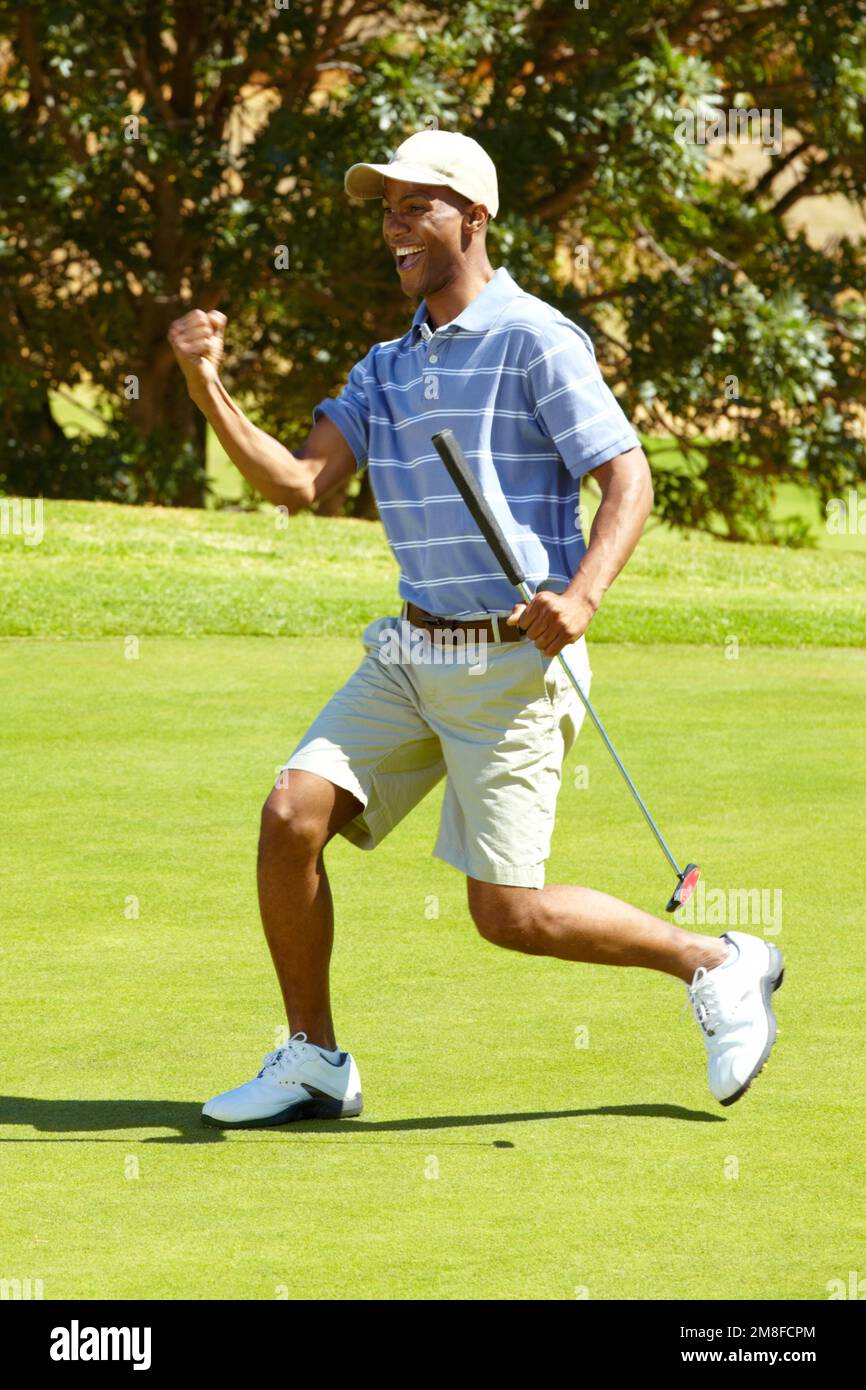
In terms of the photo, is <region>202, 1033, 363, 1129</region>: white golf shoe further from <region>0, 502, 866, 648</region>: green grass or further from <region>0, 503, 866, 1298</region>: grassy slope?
<region>0, 502, 866, 648</region>: green grass

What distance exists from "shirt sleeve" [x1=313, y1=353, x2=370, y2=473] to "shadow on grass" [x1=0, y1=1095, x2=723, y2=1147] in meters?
1.47

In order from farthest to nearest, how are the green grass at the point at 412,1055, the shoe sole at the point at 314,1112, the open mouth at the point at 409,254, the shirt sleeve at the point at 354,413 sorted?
the shirt sleeve at the point at 354,413, the open mouth at the point at 409,254, the shoe sole at the point at 314,1112, the green grass at the point at 412,1055

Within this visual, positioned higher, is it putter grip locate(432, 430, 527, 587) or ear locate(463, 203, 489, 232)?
ear locate(463, 203, 489, 232)

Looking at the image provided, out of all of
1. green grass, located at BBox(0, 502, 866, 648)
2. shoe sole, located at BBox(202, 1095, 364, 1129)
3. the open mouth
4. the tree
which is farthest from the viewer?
the tree

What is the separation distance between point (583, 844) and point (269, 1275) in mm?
3517

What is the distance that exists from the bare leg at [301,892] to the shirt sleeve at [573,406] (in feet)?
2.91

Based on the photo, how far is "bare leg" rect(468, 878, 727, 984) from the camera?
4.59 metres

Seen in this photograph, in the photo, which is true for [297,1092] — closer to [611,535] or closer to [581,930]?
[581,930]

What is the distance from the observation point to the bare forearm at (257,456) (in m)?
4.56

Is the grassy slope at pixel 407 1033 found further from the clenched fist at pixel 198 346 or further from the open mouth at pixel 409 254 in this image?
the open mouth at pixel 409 254

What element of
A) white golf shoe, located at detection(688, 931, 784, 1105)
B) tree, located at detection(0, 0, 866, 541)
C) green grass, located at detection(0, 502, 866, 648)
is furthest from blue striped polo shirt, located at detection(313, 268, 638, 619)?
tree, located at detection(0, 0, 866, 541)

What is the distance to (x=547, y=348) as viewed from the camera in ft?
14.9

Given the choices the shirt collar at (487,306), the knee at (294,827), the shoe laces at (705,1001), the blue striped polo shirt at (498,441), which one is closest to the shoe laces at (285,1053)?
the knee at (294,827)

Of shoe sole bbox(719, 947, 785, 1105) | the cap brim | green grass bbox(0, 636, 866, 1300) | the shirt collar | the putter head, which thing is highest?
the cap brim
